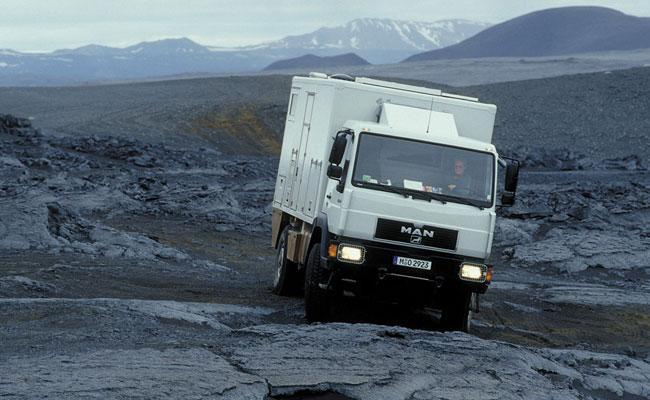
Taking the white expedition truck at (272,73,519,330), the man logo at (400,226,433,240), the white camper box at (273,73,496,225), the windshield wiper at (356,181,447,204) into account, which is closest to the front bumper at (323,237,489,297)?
the white expedition truck at (272,73,519,330)

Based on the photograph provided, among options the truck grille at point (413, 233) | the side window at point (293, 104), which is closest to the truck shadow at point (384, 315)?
the truck grille at point (413, 233)

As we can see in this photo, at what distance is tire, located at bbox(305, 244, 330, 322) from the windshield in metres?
1.16

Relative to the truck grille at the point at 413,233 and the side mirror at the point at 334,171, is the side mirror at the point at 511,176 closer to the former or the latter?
the truck grille at the point at 413,233

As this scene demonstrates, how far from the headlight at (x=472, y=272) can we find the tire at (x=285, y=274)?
373 centimetres

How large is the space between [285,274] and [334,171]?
12.3 feet

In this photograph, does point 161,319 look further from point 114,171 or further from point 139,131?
point 139,131

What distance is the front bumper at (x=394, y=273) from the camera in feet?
41.2

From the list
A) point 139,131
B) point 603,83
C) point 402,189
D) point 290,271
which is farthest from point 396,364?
point 603,83

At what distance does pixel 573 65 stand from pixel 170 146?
244 ft

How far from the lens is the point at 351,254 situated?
12516 millimetres

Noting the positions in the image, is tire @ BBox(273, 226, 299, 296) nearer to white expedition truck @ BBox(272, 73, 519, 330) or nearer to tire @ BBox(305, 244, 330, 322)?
white expedition truck @ BBox(272, 73, 519, 330)

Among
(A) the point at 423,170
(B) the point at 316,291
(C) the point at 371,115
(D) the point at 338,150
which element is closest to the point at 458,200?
(A) the point at 423,170

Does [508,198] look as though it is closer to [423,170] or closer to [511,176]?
[511,176]

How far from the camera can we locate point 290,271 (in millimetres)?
15922
